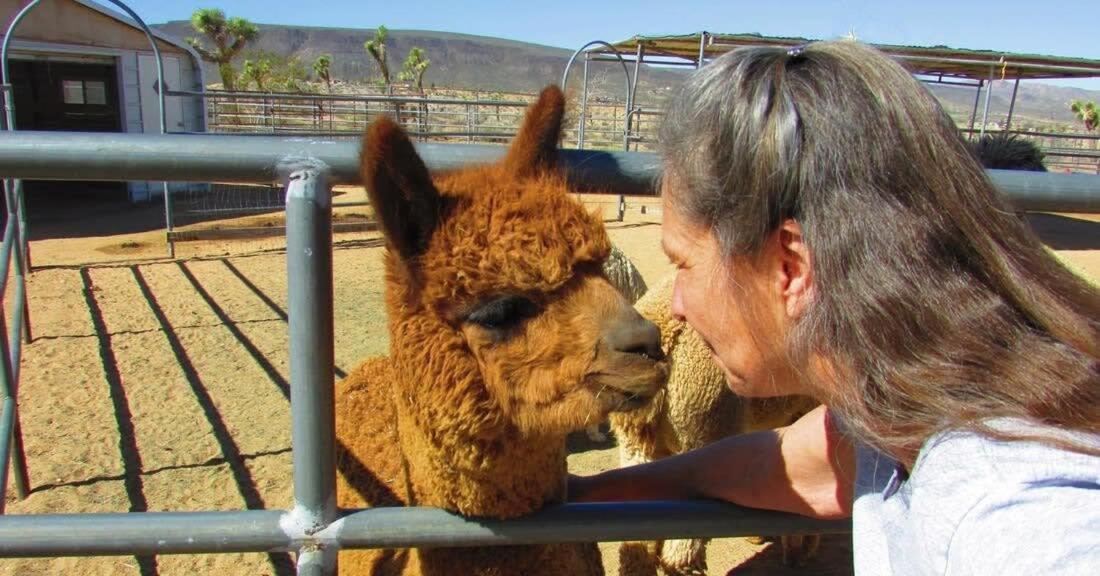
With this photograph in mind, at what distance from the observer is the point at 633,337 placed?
4.99 feet

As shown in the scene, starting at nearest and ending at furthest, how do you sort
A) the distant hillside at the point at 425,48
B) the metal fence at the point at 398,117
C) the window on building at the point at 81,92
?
the metal fence at the point at 398,117, the window on building at the point at 81,92, the distant hillside at the point at 425,48

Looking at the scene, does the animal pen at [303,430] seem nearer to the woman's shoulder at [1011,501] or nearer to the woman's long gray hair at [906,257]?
the woman's long gray hair at [906,257]

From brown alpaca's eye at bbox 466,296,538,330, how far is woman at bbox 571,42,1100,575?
0.54m

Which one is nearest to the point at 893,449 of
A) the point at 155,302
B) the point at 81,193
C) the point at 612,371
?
the point at 612,371

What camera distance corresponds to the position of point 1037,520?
768 mm

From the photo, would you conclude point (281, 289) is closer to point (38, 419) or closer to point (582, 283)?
point (38, 419)

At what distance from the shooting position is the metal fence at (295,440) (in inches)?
43.4

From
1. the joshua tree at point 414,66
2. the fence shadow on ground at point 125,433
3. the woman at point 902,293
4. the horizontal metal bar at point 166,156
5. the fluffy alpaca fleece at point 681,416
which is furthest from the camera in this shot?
the joshua tree at point 414,66

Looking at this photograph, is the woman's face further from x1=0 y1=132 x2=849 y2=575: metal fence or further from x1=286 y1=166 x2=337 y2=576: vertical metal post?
x1=286 y1=166 x2=337 y2=576: vertical metal post

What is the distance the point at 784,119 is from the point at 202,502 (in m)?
3.86

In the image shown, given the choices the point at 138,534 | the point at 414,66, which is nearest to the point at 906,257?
the point at 138,534

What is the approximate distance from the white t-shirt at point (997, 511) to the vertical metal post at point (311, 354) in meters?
0.87

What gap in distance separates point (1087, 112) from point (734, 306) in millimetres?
41877

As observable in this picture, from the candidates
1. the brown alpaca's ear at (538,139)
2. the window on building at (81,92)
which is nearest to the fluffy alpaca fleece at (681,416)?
the brown alpaca's ear at (538,139)
